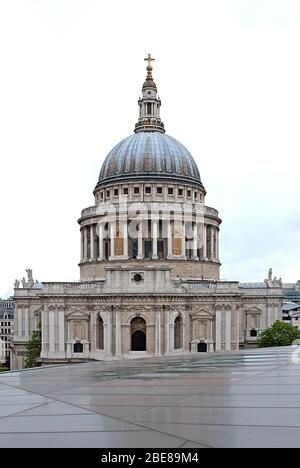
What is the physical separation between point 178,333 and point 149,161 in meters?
26.9

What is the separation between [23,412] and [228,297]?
6031 cm

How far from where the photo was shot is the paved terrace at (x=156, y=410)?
7973 millimetres

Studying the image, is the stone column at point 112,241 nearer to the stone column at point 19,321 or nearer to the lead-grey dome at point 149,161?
the lead-grey dome at point 149,161

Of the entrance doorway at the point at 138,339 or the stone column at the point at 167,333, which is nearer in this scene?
the stone column at the point at 167,333

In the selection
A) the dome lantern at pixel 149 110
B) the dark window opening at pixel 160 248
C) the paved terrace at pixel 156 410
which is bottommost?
the paved terrace at pixel 156 410

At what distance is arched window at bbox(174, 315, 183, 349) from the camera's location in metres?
69.2

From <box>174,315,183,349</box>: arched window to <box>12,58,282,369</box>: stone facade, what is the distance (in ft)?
0.38

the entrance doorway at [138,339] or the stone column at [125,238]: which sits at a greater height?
the stone column at [125,238]

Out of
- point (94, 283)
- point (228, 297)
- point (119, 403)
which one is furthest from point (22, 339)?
point (119, 403)

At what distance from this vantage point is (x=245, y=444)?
7.49 meters

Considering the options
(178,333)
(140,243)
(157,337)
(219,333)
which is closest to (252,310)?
(219,333)

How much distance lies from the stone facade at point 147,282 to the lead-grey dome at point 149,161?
152 millimetres

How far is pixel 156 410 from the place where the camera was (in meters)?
10.4

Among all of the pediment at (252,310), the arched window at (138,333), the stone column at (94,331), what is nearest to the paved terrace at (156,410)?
the arched window at (138,333)
